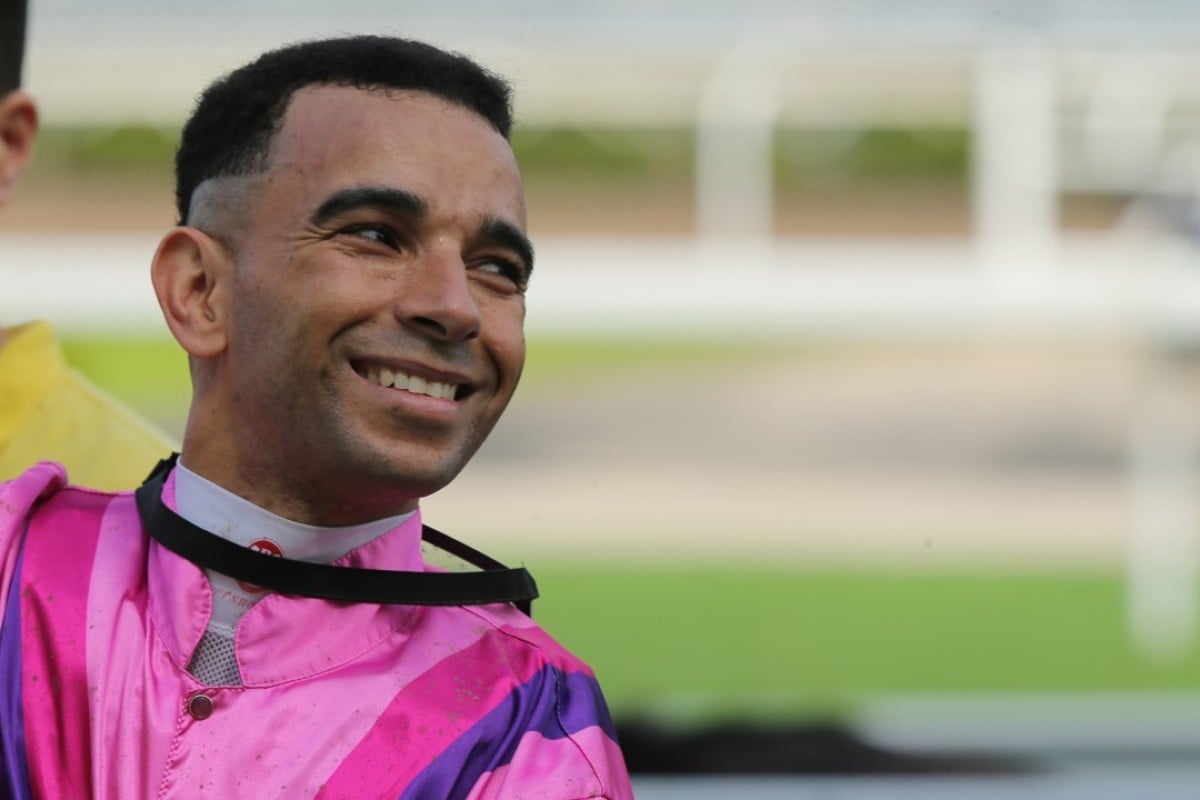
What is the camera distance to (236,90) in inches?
45.6

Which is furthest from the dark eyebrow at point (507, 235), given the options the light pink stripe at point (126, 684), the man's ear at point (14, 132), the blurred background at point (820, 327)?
the blurred background at point (820, 327)

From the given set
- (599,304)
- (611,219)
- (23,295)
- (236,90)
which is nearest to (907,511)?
(599,304)

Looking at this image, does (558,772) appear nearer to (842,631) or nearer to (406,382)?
(406,382)

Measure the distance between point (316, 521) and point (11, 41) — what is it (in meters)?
0.75

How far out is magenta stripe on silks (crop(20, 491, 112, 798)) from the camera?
987mm

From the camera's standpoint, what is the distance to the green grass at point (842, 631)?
755cm

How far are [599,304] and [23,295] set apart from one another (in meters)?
4.01

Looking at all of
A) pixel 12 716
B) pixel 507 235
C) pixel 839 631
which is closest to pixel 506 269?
pixel 507 235

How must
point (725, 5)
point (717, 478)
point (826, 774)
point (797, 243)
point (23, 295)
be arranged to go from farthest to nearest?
point (797, 243) < point (717, 478) < point (23, 295) < point (725, 5) < point (826, 774)

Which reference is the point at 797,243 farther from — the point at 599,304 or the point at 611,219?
the point at 599,304

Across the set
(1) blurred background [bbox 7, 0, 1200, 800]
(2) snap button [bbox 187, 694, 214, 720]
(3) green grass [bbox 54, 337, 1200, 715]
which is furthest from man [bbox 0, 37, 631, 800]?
(3) green grass [bbox 54, 337, 1200, 715]

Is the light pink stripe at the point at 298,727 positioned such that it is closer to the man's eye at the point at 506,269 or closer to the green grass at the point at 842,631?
the man's eye at the point at 506,269

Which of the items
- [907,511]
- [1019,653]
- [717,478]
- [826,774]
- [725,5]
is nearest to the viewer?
[826,774]

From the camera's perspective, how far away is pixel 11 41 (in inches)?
62.3
